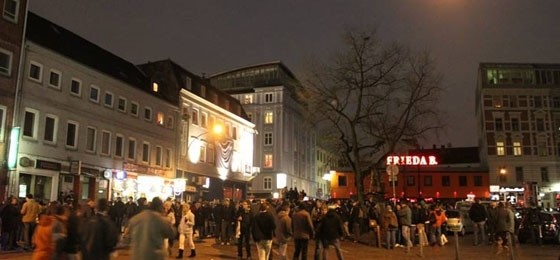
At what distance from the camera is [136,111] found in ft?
134

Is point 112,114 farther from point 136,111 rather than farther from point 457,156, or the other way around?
point 457,156

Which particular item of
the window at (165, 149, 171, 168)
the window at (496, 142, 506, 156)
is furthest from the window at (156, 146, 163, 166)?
the window at (496, 142, 506, 156)

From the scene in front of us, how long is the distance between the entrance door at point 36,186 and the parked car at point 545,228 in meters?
25.0

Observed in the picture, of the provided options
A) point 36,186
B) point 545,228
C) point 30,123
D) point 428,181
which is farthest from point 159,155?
point 428,181

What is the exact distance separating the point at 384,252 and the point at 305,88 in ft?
50.8

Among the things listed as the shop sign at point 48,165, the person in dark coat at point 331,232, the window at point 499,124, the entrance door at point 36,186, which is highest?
the window at point 499,124

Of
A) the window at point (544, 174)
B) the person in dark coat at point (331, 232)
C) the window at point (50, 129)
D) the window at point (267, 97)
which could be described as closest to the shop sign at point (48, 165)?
the window at point (50, 129)

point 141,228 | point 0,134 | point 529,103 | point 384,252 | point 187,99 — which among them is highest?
point 529,103

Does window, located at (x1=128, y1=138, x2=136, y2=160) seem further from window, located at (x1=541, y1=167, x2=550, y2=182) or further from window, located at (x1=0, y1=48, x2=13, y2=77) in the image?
window, located at (x1=541, y1=167, x2=550, y2=182)

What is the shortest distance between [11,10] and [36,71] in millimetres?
3526

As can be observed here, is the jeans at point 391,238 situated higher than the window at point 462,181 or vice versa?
the window at point 462,181

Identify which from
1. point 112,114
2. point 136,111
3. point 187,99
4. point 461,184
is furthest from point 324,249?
point 461,184

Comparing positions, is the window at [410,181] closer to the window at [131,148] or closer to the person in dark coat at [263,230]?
the window at [131,148]

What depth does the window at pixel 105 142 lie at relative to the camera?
119ft
